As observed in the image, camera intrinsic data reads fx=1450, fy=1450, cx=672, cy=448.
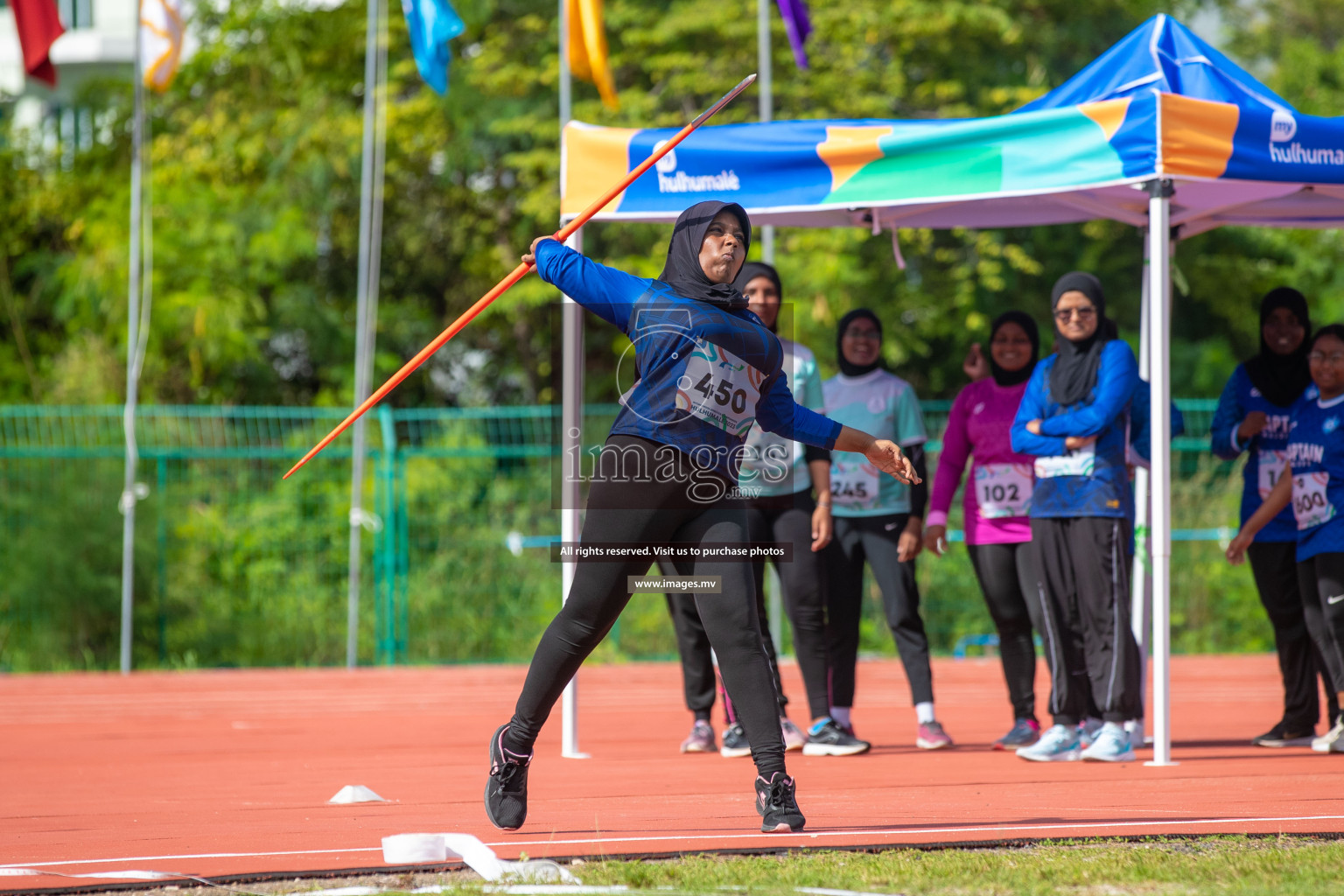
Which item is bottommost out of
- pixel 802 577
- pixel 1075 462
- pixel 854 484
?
pixel 802 577

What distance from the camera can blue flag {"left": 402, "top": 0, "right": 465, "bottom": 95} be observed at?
11.1m

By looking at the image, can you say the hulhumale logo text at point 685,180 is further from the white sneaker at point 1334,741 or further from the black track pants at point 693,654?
the white sneaker at point 1334,741

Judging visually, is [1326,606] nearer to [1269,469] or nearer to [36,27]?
[1269,469]

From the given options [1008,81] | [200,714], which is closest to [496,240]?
[1008,81]

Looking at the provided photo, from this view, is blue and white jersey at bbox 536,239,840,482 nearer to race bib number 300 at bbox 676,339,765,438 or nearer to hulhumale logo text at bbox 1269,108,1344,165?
race bib number 300 at bbox 676,339,765,438

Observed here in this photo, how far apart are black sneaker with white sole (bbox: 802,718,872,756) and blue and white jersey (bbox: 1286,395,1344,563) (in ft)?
7.00

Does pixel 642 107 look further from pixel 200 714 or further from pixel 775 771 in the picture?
pixel 775 771

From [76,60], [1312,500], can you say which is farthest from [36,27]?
[76,60]

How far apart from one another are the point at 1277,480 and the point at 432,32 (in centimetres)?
720

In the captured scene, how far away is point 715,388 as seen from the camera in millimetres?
4176

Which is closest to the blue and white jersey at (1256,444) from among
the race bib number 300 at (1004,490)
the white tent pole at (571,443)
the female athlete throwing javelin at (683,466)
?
the race bib number 300 at (1004,490)

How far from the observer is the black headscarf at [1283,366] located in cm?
670

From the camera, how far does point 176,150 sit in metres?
20.4

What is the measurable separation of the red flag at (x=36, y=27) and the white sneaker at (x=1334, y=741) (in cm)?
934
